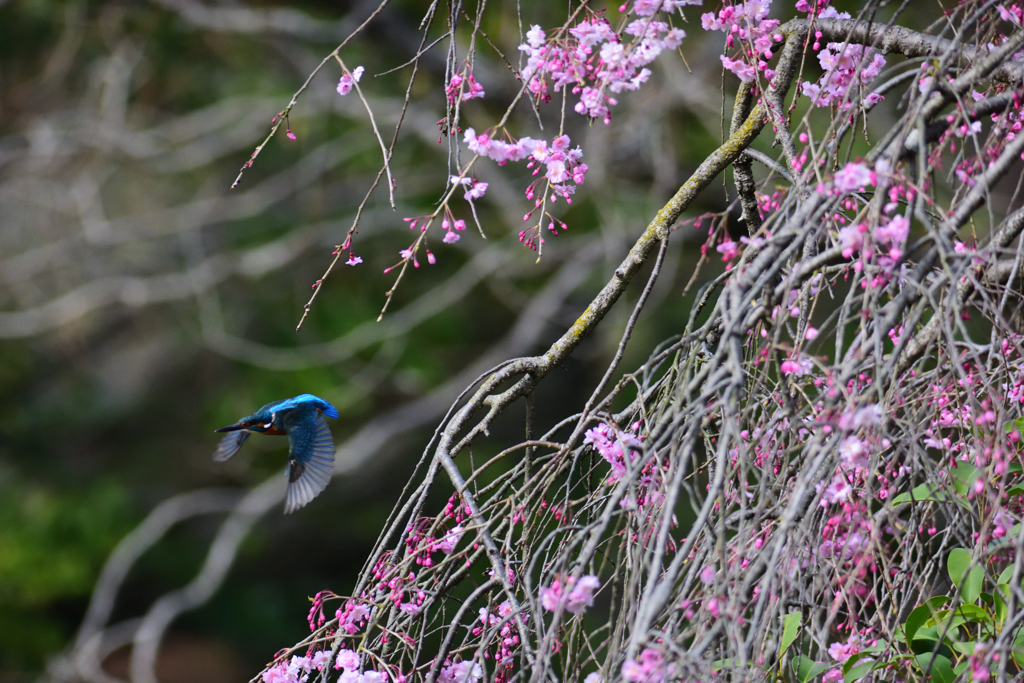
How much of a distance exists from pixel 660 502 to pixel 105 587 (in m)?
4.18

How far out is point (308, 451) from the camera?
5.16 ft

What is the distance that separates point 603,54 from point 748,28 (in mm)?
205

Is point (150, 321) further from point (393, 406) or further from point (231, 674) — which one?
point (231, 674)

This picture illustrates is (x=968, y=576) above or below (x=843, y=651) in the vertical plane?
above

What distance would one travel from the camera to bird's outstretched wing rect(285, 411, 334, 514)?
1.55 m

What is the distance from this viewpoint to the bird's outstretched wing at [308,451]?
1551 millimetres

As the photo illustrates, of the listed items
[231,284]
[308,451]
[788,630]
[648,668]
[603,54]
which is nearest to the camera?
[648,668]

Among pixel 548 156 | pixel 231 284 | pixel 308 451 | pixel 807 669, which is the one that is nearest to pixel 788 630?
pixel 807 669

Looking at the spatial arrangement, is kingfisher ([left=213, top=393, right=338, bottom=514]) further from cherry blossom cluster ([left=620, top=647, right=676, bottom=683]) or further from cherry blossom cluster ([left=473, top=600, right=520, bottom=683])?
cherry blossom cluster ([left=620, top=647, right=676, bottom=683])

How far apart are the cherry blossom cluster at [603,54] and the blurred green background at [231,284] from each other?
2.92 meters

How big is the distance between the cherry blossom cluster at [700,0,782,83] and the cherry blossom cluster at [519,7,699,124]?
0.10m

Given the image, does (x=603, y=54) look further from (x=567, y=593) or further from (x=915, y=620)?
(x=915, y=620)

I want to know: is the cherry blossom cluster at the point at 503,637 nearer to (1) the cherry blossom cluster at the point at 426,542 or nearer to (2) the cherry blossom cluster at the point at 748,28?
(1) the cherry blossom cluster at the point at 426,542

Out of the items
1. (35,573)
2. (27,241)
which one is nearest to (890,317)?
(35,573)
